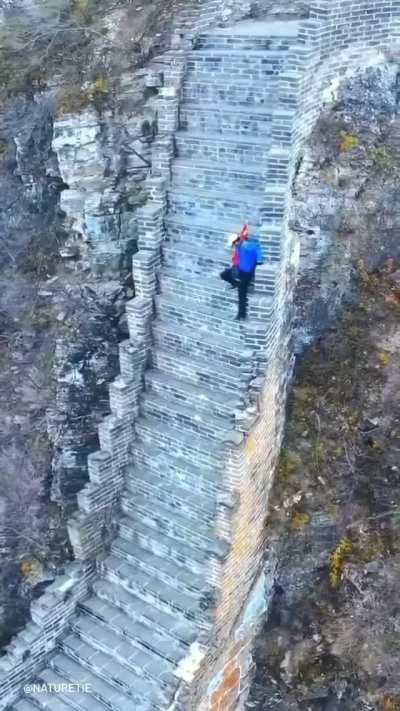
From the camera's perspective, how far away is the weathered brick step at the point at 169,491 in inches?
282

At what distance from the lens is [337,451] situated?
295 inches

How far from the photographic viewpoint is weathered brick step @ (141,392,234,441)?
710 cm

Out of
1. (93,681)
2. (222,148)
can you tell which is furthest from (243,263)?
(93,681)

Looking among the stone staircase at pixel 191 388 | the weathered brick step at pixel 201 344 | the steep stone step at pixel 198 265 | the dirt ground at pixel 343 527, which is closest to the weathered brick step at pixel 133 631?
the stone staircase at pixel 191 388

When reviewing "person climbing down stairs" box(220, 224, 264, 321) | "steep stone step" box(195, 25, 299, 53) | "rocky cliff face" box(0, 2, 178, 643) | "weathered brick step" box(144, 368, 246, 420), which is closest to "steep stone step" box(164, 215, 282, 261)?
"person climbing down stairs" box(220, 224, 264, 321)

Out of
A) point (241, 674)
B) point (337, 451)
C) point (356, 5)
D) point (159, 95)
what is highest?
point (356, 5)

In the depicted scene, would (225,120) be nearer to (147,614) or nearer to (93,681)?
(147,614)

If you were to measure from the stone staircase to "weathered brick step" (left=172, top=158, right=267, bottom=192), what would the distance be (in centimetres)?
1

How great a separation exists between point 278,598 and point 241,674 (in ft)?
3.29

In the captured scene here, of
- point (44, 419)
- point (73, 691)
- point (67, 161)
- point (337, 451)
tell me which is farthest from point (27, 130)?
point (73, 691)

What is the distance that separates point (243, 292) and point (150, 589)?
11.7 ft

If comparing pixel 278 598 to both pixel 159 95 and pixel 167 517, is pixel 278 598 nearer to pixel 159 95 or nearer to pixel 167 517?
pixel 167 517

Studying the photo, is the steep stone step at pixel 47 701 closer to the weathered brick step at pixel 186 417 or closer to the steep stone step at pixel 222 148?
the weathered brick step at pixel 186 417

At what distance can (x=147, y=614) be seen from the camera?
7.23 m
